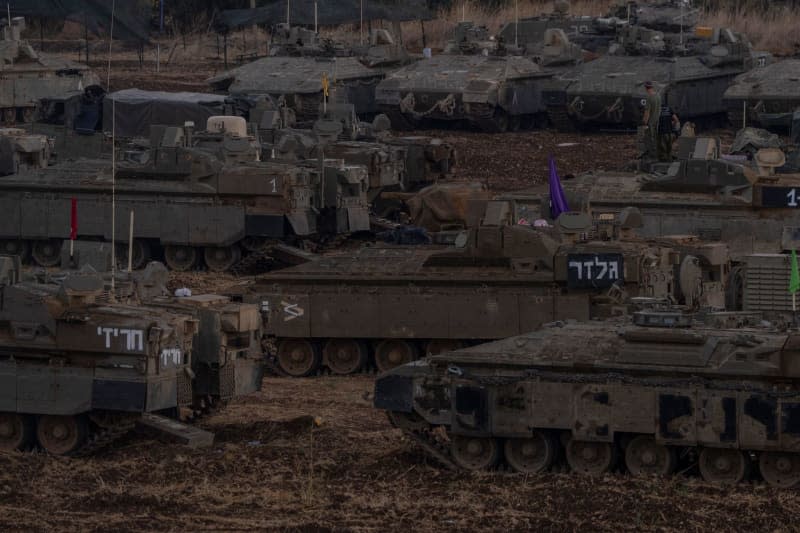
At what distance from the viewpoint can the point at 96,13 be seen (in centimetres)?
5700

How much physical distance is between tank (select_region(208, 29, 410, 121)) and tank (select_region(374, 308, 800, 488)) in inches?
1020

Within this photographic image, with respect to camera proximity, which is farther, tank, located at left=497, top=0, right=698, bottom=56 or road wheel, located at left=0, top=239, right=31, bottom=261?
tank, located at left=497, top=0, right=698, bottom=56

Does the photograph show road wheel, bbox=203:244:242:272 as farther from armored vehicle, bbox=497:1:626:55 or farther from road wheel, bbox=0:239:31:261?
armored vehicle, bbox=497:1:626:55

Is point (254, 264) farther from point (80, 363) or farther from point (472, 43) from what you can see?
point (472, 43)

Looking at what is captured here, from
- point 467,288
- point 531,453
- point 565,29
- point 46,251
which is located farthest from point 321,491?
point 565,29

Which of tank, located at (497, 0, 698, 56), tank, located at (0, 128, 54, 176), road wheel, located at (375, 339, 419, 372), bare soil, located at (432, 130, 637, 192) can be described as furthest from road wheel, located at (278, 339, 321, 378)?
tank, located at (497, 0, 698, 56)

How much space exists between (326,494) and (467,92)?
27.8m

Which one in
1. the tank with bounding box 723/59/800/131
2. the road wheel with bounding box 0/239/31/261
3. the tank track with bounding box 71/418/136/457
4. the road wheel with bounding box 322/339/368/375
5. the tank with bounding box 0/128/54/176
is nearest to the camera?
the tank track with bounding box 71/418/136/457

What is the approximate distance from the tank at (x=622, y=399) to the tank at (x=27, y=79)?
30641 millimetres

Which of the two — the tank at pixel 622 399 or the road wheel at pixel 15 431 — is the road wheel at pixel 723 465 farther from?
the road wheel at pixel 15 431

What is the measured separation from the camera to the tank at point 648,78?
43750 mm

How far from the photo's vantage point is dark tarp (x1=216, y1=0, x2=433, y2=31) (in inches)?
2243

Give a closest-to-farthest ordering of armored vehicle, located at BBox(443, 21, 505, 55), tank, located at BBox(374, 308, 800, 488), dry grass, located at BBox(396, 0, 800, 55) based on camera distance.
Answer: tank, located at BBox(374, 308, 800, 488)
armored vehicle, located at BBox(443, 21, 505, 55)
dry grass, located at BBox(396, 0, 800, 55)

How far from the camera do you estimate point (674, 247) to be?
23688 mm
